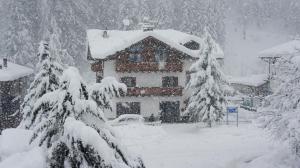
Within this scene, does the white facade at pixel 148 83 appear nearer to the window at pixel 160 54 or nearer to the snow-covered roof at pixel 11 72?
the window at pixel 160 54

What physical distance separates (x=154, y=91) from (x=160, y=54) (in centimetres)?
373

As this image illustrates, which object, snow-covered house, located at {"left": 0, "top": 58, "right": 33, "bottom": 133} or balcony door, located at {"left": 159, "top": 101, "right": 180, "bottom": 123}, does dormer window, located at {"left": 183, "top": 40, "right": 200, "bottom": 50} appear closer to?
balcony door, located at {"left": 159, "top": 101, "right": 180, "bottom": 123}

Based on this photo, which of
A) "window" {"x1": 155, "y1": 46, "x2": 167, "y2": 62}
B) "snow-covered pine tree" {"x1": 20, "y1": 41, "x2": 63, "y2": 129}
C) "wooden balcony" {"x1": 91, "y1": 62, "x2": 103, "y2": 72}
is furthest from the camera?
"window" {"x1": 155, "y1": 46, "x2": 167, "y2": 62}

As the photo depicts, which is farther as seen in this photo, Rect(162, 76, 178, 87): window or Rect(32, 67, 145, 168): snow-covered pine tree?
Rect(162, 76, 178, 87): window

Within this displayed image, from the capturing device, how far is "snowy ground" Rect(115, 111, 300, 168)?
953 inches

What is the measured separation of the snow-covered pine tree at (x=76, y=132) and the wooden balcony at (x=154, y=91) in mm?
31845

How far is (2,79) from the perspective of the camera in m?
35.9

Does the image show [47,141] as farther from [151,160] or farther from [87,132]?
[151,160]

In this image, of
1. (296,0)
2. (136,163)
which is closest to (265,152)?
(136,163)

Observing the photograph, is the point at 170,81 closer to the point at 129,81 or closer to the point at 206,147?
the point at 129,81

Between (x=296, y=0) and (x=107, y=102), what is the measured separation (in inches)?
4663

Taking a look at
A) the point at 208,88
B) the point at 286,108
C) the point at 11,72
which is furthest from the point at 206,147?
the point at 11,72

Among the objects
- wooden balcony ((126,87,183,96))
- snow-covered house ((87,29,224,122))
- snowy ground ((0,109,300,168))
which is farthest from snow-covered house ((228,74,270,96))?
snowy ground ((0,109,300,168))

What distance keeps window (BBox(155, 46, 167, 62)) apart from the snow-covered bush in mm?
19703
